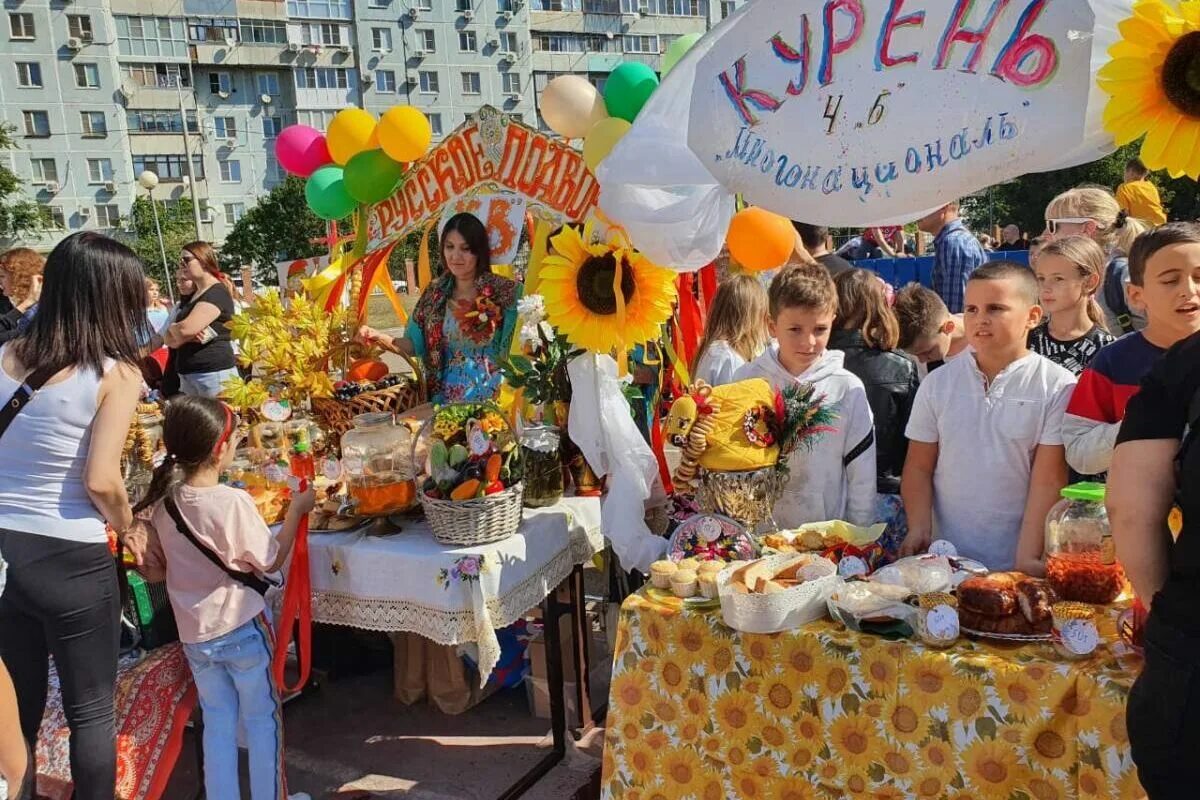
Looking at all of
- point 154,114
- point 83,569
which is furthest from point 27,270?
point 154,114

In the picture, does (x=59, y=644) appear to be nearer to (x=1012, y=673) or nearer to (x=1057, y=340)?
(x=1012, y=673)

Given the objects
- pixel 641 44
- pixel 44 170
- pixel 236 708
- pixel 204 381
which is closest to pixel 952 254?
pixel 236 708

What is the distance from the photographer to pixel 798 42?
207 centimetres

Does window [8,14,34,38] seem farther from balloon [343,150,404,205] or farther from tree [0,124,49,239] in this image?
balloon [343,150,404,205]

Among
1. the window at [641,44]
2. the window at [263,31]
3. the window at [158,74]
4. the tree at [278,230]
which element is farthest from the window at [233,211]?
the window at [641,44]

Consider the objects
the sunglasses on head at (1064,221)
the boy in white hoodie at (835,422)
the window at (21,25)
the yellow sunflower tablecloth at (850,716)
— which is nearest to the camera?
the yellow sunflower tablecloth at (850,716)

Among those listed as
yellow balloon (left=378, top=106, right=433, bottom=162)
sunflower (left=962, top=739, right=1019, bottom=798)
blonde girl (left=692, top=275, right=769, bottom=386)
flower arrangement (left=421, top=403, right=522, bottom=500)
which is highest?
yellow balloon (left=378, top=106, right=433, bottom=162)

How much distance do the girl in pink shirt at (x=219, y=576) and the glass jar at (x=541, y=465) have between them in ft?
2.30

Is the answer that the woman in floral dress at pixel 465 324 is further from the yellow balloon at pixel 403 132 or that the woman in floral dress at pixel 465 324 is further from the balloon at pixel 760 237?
the balloon at pixel 760 237

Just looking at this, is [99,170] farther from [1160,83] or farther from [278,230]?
[1160,83]

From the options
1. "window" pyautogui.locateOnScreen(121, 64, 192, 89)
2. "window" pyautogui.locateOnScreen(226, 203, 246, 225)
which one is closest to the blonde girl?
"window" pyautogui.locateOnScreen(121, 64, 192, 89)

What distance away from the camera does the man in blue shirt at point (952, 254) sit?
4.32 meters

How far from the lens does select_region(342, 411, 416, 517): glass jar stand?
273 cm

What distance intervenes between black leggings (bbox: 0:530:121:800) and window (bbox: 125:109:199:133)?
44.1 meters
